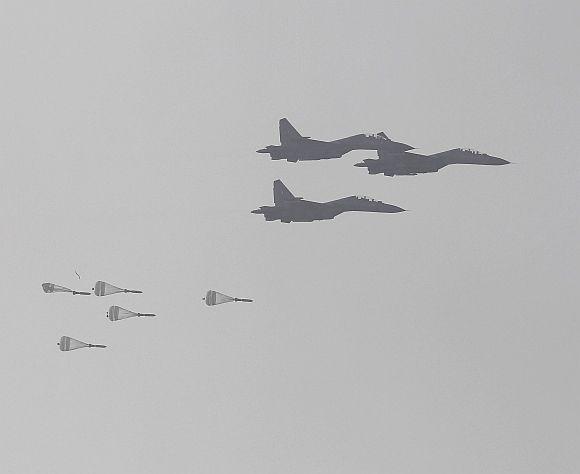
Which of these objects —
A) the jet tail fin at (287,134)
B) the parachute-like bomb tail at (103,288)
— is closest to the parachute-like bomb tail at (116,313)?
the parachute-like bomb tail at (103,288)

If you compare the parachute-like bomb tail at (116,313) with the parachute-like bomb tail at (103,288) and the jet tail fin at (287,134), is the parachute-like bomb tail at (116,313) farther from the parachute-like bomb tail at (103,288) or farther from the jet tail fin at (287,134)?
the jet tail fin at (287,134)

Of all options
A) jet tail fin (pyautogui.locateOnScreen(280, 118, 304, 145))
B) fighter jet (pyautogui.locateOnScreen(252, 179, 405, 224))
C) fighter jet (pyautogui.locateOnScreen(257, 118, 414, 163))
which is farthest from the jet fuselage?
jet tail fin (pyautogui.locateOnScreen(280, 118, 304, 145))

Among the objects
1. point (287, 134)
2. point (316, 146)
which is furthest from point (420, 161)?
point (287, 134)

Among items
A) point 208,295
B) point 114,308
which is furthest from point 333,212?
point 114,308

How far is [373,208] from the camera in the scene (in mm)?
169875

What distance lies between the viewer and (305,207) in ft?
549

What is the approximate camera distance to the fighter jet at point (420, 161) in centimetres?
17100

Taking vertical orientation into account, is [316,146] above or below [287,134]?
below

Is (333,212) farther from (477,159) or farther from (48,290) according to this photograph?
(48,290)

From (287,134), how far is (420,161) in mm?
19325

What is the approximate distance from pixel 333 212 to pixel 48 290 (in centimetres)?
4249

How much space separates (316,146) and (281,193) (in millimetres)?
9316

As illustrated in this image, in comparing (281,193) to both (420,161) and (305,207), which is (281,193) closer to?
(305,207)

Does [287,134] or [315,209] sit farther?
[287,134]
